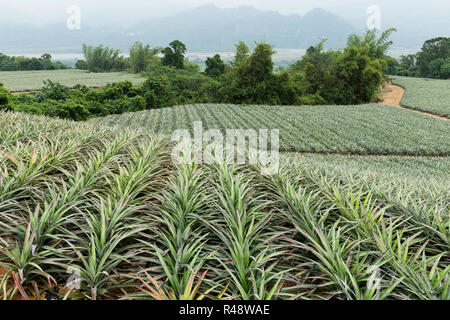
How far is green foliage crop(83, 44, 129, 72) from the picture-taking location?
6181cm

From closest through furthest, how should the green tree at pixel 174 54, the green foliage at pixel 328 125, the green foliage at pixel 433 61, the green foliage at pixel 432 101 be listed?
the green foliage at pixel 328 125
the green foliage at pixel 432 101
the green foliage at pixel 433 61
the green tree at pixel 174 54

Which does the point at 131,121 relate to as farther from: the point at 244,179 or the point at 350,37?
the point at 350,37

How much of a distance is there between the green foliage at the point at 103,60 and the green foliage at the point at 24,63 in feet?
26.9

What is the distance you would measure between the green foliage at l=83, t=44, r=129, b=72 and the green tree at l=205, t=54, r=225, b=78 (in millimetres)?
30836

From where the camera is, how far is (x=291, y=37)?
7377 inches

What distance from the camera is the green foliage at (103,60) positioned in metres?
61.8

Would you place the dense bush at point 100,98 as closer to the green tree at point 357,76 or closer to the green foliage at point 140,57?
the green tree at point 357,76

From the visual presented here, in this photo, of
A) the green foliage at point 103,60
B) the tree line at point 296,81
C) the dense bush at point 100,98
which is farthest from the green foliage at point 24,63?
the tree line at point 296,81

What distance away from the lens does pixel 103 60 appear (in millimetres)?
62875

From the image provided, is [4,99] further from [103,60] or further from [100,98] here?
[103,60]

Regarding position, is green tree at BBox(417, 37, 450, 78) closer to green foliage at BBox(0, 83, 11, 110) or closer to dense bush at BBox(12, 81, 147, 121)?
dense bush at BBox(12, 81, 147, 121)


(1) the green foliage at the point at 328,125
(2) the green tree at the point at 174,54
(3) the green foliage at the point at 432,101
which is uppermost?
(2) the green tree at the point at 174,54
